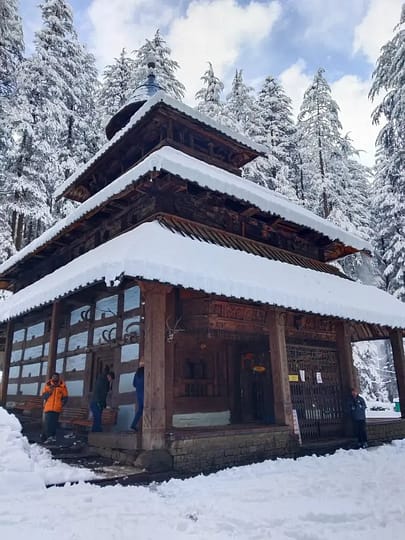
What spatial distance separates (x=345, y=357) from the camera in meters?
11.6

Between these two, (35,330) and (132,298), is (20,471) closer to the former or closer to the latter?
(132,298)

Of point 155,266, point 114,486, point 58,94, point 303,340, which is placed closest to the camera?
point 114,486

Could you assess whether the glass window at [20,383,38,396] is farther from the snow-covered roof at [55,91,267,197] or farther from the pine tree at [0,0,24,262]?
the pine tree at [0,0,24,262]

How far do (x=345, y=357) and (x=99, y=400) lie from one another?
6.72 m

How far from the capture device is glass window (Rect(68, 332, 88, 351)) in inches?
457

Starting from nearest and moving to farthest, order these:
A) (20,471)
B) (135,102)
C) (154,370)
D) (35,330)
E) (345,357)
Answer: (20,471), (154,370), (345,357), (135,102), (35,330)

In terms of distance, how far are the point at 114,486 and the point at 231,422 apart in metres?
5.22

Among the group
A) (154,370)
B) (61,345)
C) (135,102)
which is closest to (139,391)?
(154,370)

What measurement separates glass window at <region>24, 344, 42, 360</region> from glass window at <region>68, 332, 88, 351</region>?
2717mm

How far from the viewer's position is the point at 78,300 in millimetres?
11250

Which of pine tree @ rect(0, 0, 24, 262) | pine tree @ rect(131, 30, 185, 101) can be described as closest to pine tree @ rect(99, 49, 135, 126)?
pine tree @ rect(131, 30, 185, 101)

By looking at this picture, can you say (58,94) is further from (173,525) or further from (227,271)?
(173,525)

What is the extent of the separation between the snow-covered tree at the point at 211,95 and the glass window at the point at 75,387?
18.4m

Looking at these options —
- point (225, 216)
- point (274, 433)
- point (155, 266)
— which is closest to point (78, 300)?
point (225, 216)
